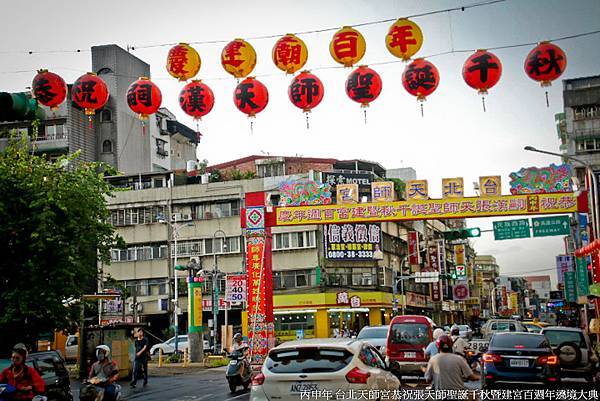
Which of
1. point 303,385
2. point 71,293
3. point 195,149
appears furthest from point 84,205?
point 195,149

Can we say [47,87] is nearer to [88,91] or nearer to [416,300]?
[88,91]

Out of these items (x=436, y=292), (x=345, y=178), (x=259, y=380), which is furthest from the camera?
(x=436, y=292)

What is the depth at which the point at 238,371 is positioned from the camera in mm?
20375

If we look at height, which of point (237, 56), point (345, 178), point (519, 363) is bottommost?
point (519, 363)

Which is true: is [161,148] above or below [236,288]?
above

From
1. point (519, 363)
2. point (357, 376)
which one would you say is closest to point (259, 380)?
point (357, 376)

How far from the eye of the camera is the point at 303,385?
9844 millimetres

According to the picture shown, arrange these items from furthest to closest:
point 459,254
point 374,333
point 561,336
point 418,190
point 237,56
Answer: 1. point 459,254
2. point 418,190
3. point 374,333
4. point 561,336
5. point 237,56

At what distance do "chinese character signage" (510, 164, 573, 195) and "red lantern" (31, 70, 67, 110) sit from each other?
59.7ft

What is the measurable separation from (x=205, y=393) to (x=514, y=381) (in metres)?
9.30

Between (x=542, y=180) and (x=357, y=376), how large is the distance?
20114mm

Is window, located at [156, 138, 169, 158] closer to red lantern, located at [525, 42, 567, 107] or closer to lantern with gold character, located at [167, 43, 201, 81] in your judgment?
lantern with gold character, located at [167, 43, 201, 81]

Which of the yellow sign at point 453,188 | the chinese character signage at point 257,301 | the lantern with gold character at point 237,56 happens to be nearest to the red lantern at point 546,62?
the lantern with gold character at point 237,56

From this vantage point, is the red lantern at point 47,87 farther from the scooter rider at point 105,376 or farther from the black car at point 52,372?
the scooter rider at point 105,376
